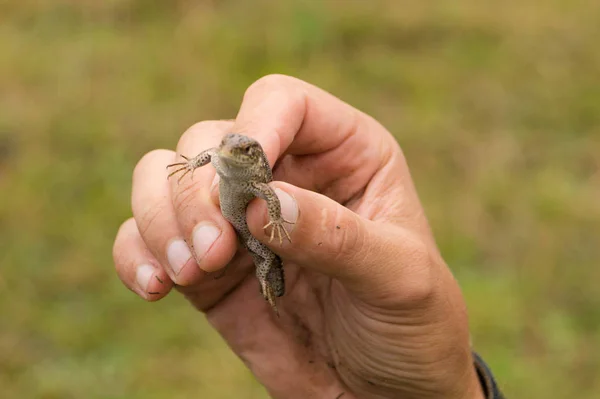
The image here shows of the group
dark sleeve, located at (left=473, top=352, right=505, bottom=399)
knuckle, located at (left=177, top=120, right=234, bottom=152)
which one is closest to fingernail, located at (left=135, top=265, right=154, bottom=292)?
knuckle, located at (left=177, top=120, right=234, bottom=152)

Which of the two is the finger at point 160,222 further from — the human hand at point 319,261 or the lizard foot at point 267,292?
the lizard foot at point 267,292

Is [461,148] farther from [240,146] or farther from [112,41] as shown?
[240,146]

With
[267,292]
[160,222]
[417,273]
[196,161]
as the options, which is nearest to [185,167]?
[196,161]

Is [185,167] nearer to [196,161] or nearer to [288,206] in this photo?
[196,161]

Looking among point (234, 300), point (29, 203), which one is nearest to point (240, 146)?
point (234, 300)

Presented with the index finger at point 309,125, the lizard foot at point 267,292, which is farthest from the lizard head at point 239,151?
the lizard foot at point 267,292

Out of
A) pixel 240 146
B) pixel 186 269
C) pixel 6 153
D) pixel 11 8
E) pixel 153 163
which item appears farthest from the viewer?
pixel 11 8
